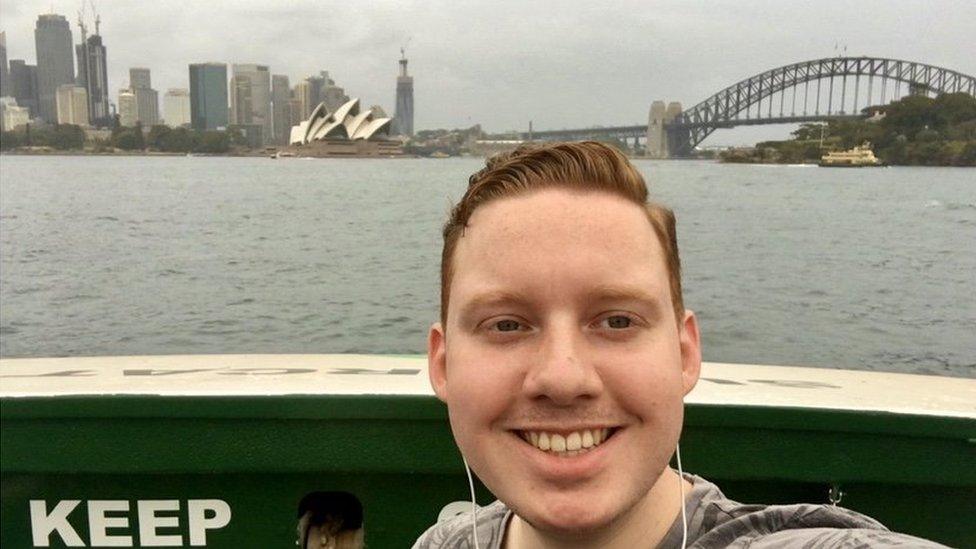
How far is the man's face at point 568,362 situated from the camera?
1.21 meters

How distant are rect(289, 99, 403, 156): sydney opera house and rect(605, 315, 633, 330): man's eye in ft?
179

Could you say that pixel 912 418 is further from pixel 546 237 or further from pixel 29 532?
pixel 29 532

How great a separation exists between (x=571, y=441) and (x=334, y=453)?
4.26ft

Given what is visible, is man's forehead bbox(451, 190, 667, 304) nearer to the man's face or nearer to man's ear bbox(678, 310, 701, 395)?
the man's face

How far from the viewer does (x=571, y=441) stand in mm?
1224

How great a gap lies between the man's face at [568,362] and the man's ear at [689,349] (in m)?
0.11

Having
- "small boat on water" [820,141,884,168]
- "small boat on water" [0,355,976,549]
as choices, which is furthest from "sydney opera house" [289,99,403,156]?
"small boat on water" [0,355,976,549]

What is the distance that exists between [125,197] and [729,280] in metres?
31.6

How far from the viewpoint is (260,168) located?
2953 inches

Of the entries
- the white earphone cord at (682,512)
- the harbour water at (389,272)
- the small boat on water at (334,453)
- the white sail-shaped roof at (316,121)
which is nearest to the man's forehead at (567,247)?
the white earphone cord at (682,512)

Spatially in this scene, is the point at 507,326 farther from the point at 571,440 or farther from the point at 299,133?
the point at 299,133

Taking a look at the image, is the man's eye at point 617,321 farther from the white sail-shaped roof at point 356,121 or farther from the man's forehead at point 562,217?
the white sail-shaped roof at point 356,121

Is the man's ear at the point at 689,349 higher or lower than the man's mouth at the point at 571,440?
higher

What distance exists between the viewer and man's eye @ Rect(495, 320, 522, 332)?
4.15ft
